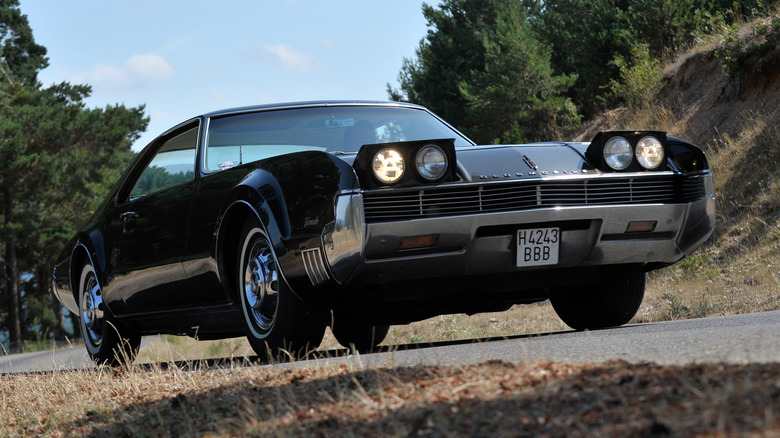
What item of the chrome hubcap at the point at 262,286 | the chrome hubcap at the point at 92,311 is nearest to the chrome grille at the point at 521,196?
the chrome hubcap at the point at 262,286

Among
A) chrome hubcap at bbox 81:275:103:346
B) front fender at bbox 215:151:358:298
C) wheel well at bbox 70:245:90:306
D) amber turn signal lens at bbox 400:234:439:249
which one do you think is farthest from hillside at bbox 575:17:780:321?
wheel well at bbox 70:245:90:306

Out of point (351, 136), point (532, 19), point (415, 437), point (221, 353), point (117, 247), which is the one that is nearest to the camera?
point (415, 437)

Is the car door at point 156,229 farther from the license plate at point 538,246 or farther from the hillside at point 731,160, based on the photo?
the hillside at point 731,160

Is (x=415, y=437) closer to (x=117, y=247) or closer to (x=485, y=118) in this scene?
(x=117, y=247)

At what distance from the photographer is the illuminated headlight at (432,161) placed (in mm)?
5035

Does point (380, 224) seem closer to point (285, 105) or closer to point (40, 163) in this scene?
point (285, 105)

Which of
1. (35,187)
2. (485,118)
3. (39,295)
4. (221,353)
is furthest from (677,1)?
(39,295)

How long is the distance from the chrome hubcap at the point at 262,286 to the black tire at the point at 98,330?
1.61m

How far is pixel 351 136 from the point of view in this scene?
6195 millimetres

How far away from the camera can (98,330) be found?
7.48 meters

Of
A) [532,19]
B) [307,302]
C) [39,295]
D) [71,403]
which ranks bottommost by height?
[39,295]

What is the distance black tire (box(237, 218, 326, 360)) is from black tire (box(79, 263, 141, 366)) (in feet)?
5.22

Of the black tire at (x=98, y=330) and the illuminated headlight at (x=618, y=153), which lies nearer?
the illuminated headlight at (x=618, y=153)

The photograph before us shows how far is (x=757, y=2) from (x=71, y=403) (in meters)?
17.3
